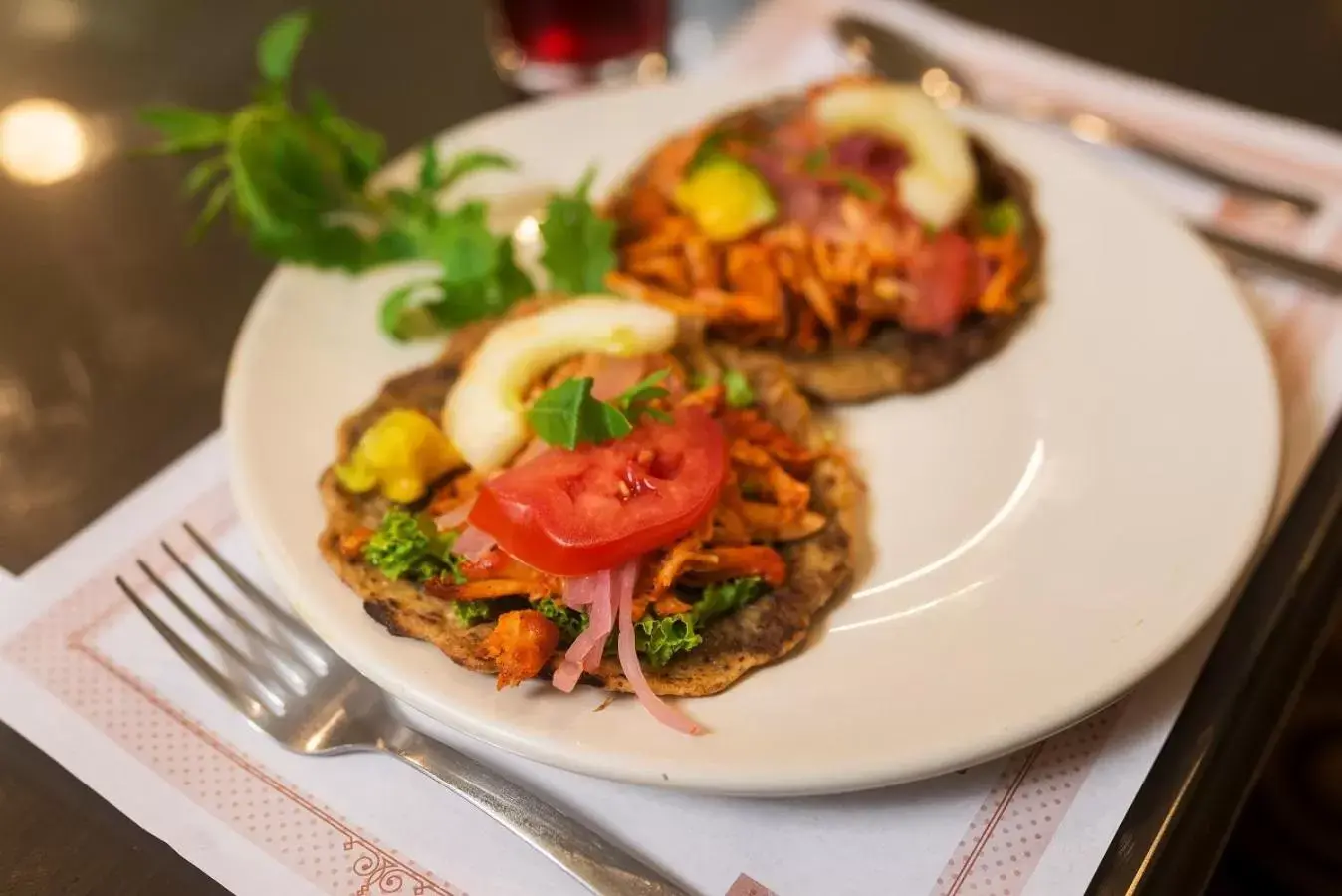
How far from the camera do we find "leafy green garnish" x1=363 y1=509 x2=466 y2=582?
5.77ft

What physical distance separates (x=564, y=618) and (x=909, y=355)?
3.30ft

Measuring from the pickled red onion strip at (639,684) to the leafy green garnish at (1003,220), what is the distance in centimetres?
136

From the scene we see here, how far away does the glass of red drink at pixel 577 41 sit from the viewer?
317cm

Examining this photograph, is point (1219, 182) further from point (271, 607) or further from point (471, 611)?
point (271, 607)

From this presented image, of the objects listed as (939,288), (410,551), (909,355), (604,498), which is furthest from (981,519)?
(410,551)

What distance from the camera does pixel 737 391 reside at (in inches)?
82.1

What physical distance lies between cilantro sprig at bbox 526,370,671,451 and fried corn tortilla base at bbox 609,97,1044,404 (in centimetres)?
58

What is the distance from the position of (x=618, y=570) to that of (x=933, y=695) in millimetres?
527

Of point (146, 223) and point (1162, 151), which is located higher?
point (146, 223)

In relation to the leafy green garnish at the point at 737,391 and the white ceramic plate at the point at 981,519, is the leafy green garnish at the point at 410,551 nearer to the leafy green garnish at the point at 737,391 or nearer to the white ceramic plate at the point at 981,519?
the white ceramic plate at the point at 981,519

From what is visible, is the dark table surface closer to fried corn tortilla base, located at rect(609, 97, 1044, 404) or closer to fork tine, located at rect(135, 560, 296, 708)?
fork tine, located at rect(135, 560, 296, 708)

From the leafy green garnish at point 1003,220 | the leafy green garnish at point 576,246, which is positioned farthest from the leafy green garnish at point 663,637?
the leafy green garnish at point 1003,220

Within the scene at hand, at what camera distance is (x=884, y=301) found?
2.33 metres

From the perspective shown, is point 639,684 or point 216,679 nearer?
point 639,684
